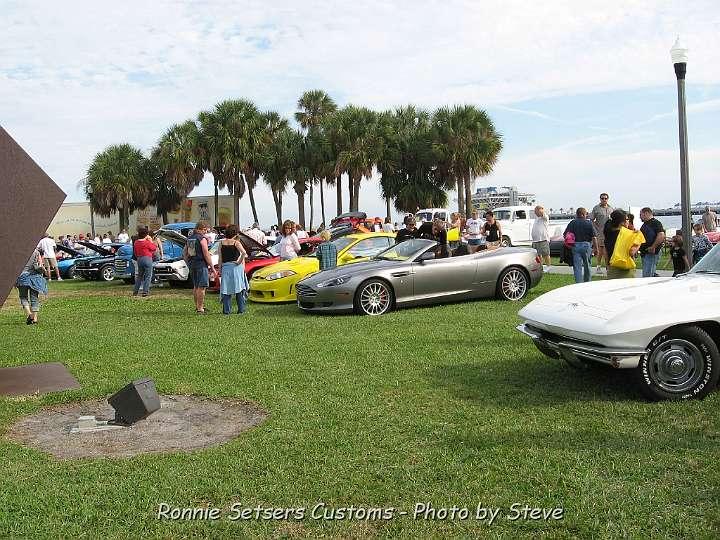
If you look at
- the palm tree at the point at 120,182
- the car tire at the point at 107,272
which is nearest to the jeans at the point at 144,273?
the car tire at the point at 107,272

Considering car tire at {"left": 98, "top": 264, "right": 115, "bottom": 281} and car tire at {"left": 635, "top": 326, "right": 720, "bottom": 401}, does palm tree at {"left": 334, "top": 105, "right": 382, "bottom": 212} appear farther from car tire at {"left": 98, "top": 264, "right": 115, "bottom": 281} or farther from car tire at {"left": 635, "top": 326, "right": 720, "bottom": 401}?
car tire at {"left": 635, "top": 326, "right": 720, "bottom": 401}

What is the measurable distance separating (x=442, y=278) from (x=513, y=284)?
1490 millimetres

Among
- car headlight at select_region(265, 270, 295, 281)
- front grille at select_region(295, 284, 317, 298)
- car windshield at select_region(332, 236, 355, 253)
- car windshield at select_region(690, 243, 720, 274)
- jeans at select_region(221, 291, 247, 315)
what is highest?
car windshield at select_region(332, 236, 355, 253)

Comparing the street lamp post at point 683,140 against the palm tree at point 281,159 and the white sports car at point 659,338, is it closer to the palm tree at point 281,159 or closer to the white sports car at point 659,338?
the white sports car at point 659,338

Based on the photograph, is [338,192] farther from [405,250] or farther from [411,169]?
[405,250]

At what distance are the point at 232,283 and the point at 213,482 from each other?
8683mm

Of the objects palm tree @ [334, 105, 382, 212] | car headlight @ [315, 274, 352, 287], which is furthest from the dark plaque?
palm tree @ [334, 105, 382, 212]

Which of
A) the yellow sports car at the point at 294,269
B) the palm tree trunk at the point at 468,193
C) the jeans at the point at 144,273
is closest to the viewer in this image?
the yellow sports car at the point at 294,269

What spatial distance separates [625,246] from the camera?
381 inches

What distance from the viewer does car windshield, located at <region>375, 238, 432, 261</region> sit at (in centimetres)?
1270

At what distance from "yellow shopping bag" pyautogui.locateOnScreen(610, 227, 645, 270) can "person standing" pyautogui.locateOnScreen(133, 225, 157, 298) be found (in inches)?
433

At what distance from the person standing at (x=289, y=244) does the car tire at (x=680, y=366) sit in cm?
1127

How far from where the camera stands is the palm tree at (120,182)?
5016 centimetres

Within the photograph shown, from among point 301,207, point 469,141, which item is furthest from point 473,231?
point 301,207
